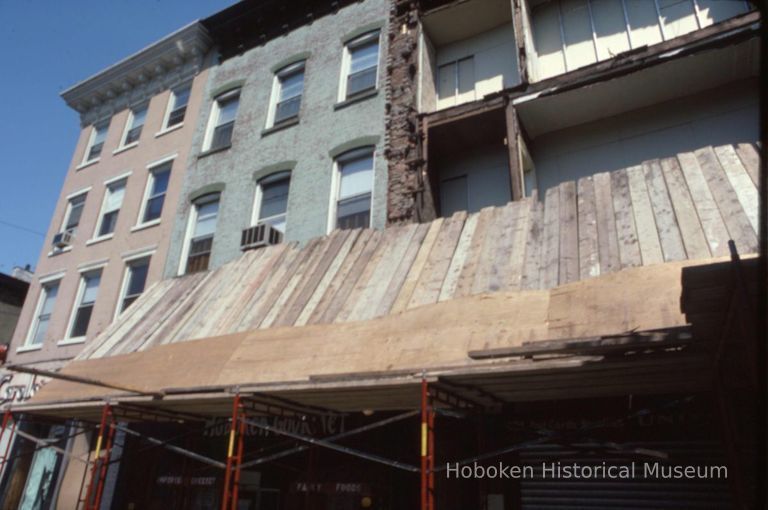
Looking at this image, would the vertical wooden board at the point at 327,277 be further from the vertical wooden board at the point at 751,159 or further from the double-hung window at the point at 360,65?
the vertical wooden board at the point at 751,159

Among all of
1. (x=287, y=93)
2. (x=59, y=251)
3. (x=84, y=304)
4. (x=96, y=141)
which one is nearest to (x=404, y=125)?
(x=287, y=93)

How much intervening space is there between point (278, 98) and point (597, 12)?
9334 mm

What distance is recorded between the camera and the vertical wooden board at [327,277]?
27.7 ft

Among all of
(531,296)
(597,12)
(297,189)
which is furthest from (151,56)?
(531,296)

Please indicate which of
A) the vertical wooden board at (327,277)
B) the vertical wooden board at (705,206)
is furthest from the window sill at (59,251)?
the vertical wooden board at (705,206)

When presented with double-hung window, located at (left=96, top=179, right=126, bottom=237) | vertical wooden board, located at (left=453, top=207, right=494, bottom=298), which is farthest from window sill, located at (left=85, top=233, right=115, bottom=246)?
vertical wooden board, located at (left=453, top=207, right=494, bottom=298)

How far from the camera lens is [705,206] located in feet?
21.8

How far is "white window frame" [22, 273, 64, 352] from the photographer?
17.1 metres

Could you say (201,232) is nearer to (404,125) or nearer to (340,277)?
(404,125)

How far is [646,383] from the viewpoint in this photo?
5.73m

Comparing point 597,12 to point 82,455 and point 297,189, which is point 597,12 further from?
point 82,455

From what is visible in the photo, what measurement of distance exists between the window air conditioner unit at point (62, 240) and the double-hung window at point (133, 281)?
3836 mm

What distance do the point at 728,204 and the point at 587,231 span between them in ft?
5.62

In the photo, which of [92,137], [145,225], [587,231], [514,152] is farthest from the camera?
[92,137]
